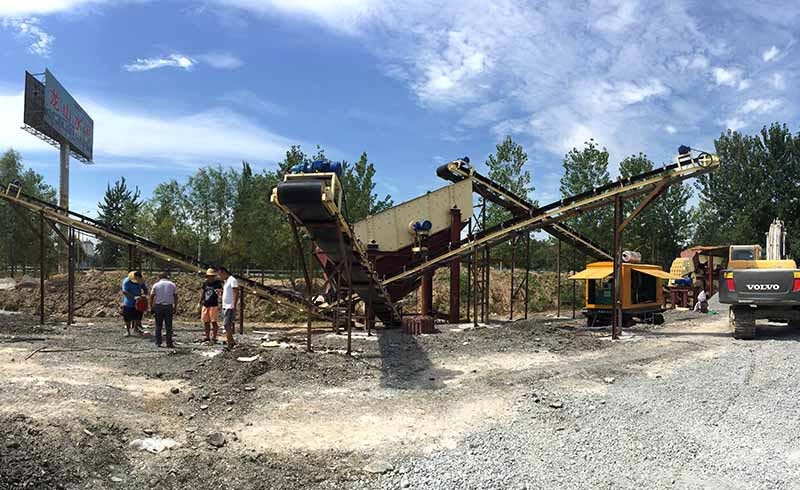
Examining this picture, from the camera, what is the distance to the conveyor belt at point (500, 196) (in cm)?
1950

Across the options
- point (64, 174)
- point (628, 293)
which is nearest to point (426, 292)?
point (628, 293)

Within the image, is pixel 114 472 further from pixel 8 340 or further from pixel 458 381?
pixel 8 340

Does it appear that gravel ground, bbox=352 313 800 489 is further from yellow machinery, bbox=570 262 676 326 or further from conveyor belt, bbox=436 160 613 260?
conveyor belt, bbox=436 160 613 260

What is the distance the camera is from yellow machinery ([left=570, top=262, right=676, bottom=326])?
1672 cm

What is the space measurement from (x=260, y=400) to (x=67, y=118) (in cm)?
3407

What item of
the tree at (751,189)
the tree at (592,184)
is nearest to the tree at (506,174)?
the tree at (592,184)

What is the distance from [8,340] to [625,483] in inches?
516

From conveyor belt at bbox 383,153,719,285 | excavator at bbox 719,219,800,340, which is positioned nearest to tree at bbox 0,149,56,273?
conveyor belt at bbox 383,153,719,285

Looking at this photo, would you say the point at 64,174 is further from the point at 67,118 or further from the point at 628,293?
the point at 628,293

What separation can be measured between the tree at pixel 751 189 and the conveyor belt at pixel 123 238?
125 ft

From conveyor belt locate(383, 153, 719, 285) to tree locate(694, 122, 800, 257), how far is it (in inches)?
1233

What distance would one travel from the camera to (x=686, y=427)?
22.2ft

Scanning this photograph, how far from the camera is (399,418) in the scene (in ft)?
23.7

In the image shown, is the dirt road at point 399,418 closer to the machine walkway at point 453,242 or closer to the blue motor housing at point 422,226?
the machine walkway at point 453,242
